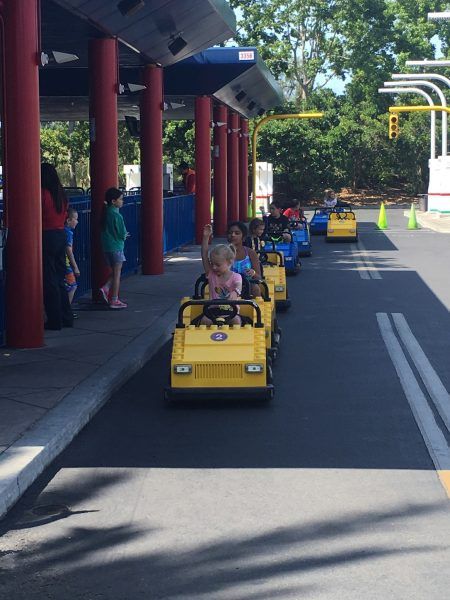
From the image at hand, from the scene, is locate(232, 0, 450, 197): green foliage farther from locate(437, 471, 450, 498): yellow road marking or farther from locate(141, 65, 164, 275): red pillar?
locate(437, 471, 450, 498): yellow road marking

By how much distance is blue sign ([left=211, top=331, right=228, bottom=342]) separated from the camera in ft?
32.7

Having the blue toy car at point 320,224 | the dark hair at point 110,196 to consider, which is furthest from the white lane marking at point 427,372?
the blue toy car at point 320,224

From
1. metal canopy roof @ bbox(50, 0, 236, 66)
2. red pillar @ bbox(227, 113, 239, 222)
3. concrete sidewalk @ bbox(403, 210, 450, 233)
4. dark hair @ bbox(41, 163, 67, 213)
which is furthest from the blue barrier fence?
concrete sidewalk @ bbox(403, 210, 450, 233)

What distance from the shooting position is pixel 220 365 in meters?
9.75

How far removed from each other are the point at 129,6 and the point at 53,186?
3.15 meters

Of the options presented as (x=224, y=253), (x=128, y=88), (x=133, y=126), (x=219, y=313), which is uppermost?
(x=128, y=88)

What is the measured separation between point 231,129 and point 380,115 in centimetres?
3790

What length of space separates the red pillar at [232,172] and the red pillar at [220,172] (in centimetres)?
295

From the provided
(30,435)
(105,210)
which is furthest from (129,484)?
(105,210)

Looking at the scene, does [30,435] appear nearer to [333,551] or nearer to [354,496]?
[354,496]

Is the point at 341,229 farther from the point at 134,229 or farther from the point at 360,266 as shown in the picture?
the point at 134,229

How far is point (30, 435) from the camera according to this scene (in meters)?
8.16

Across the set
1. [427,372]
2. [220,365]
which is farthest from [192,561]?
[427,372]

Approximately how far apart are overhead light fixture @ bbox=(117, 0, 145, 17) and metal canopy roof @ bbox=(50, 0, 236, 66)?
0.09 metres
